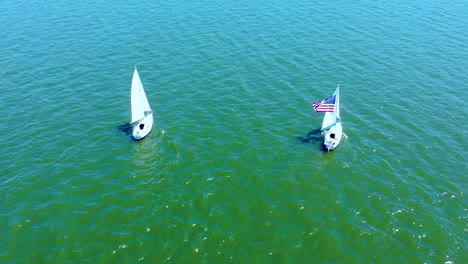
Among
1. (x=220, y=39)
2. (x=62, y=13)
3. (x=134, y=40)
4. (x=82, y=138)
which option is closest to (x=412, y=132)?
(x=220, y=39)

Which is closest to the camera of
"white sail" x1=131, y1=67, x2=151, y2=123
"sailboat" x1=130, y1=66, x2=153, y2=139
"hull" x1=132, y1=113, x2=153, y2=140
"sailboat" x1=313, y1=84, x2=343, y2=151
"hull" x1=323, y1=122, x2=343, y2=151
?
"sailboat" x1=313, y1=84, x2=343, y2=151

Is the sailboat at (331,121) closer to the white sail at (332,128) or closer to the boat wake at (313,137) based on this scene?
the white sail at (332,128)

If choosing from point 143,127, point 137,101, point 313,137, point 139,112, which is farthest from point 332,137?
point 137,101

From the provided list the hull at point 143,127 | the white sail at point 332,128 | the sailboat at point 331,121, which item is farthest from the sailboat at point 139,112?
the white sail at point 332,128

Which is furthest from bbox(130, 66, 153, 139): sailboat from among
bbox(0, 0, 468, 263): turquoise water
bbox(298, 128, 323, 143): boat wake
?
bbox(298, 128, 323, 143): boat wake

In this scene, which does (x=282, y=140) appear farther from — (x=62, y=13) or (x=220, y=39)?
(x=62, y=13)

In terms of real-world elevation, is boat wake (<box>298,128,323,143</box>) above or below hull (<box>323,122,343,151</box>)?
below

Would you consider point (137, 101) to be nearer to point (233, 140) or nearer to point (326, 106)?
point (233, 140)

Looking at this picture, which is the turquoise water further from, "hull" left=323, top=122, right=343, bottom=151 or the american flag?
the american flag
